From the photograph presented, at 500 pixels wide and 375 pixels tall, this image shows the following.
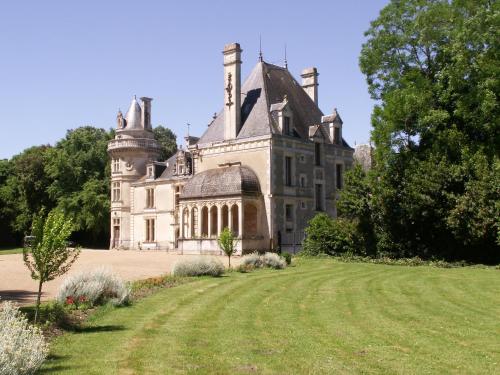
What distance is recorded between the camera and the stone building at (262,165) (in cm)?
3788

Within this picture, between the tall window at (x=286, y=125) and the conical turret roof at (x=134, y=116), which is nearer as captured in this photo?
the tall window at (x=286, y=125)

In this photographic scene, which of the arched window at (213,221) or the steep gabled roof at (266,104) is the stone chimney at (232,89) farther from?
the arched window at (213,221)

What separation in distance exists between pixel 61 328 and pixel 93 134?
5350 cm

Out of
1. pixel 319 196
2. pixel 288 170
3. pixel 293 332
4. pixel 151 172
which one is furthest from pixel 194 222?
pixel 293 332

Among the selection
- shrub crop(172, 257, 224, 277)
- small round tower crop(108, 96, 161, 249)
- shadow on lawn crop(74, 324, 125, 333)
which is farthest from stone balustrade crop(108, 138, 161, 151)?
shadow on lawn crop(74, 324, 125, 333)

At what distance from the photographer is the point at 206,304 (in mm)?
13922

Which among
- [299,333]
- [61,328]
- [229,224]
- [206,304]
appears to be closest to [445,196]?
[229,224]

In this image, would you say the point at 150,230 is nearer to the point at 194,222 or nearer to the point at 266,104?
the point at 194,222

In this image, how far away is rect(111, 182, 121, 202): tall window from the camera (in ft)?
175

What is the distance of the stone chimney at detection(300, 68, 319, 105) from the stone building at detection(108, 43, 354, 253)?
3.2 inches

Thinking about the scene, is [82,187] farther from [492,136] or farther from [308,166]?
[492,136]

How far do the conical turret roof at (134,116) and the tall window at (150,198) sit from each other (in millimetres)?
6592

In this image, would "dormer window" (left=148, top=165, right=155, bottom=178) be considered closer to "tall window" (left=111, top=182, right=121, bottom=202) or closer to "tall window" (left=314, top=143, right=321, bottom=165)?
"tall window" (left=111, top=182, right=121, bottom=202)

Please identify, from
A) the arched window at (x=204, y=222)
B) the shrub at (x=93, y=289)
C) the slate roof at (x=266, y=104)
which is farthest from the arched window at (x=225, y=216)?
the shrub at (x=93, y=289)
